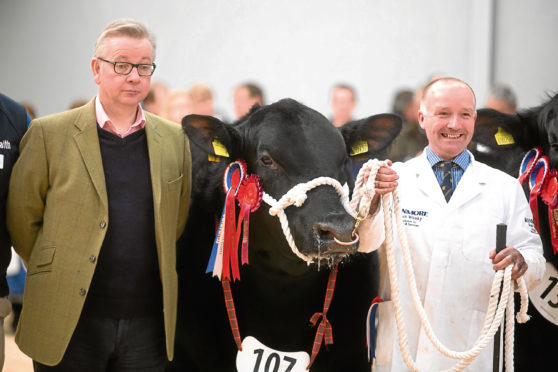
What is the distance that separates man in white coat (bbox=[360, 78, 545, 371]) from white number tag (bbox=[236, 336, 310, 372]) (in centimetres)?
38

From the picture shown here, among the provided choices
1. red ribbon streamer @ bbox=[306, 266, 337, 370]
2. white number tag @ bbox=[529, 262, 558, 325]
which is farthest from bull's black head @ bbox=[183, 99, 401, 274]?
white number tag @ bbox=[529, 262, 558, 325]

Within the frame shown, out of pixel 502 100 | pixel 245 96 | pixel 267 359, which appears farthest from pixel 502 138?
pixel 245 96

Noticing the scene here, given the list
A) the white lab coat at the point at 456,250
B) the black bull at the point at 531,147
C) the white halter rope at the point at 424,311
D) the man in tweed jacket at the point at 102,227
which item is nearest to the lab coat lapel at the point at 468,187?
the white lab coat at the point at 456,250

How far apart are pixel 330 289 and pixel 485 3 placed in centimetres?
771

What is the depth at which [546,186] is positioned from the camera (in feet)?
10.9

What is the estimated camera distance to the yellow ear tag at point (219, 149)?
11.1 feet

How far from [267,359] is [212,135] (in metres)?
1.06

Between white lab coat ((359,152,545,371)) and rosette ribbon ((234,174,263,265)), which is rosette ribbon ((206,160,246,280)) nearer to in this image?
rosette ribbon ((234,174,263,265))

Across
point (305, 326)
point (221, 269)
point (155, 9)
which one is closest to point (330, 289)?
point (305, 326)

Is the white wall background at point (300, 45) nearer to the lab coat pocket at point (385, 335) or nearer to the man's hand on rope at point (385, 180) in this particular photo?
the lab coat pocket at point (385, 335)

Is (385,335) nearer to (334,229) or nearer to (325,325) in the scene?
(325,325)

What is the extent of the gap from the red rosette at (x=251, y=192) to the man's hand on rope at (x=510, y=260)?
101 centimetres

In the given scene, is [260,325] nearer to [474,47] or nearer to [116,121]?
[116,121]

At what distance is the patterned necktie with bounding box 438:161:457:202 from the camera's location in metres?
3.17
